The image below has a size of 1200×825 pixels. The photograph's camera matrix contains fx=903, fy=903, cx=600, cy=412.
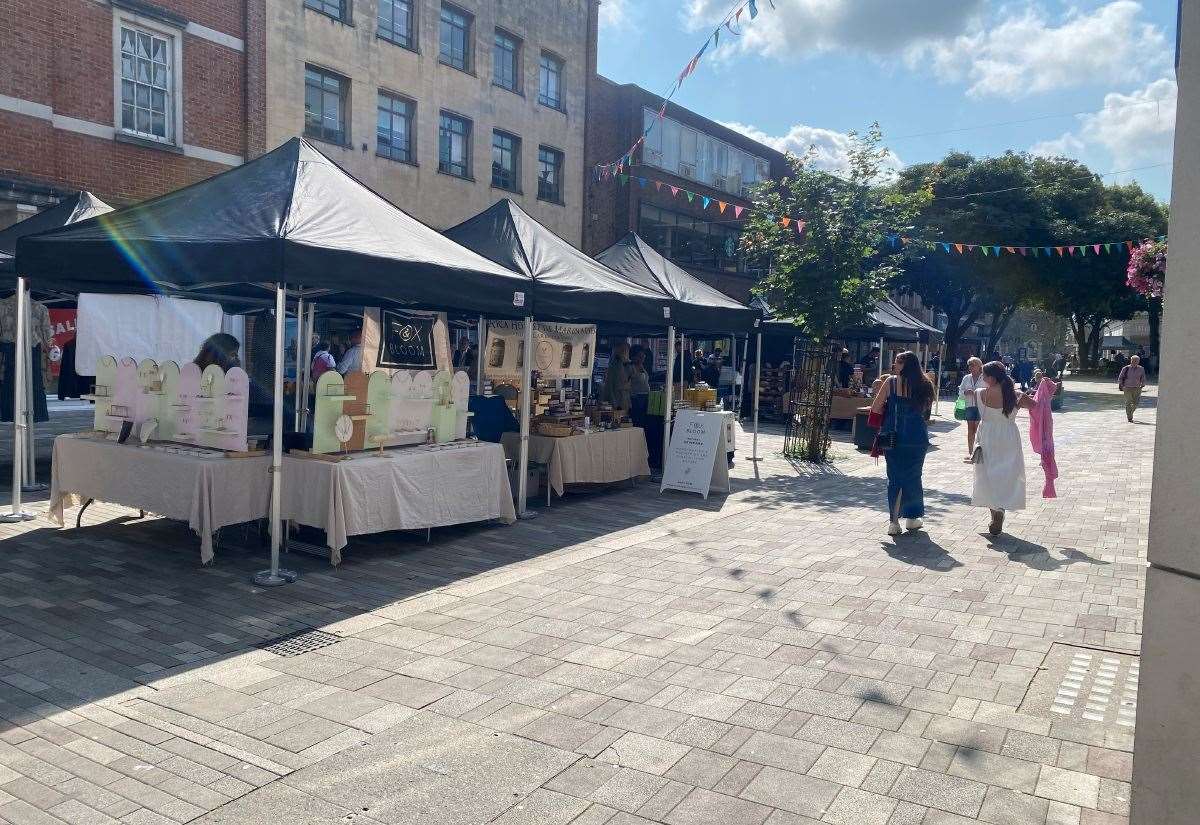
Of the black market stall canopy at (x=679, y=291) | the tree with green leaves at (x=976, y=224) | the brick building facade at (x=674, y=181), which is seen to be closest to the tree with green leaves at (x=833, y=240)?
the black market stall canopy at (x=679, y=291)

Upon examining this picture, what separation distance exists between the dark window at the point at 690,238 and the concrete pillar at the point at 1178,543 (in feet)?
90.0

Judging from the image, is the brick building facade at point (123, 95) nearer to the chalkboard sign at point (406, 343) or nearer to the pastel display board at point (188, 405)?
the pastel display board at point (188, 405)

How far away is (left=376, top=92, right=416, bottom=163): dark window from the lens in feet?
67.1

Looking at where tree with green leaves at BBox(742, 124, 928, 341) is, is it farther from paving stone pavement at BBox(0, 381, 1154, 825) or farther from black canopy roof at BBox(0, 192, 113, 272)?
black canopy roof at BBox(0, 192, 113, 272)

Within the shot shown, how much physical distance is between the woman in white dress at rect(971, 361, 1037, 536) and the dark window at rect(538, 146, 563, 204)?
18.5 m

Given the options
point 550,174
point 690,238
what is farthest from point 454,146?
point 690,238

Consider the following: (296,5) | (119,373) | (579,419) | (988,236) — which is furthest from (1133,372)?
(119,373)

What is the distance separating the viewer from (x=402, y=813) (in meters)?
3.33

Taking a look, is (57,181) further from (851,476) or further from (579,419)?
(851,476)

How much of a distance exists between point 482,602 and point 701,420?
5291mm

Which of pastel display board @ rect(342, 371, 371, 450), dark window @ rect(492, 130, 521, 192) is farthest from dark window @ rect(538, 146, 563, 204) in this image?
pastel display board @ rect(342, 371, 371, 450)

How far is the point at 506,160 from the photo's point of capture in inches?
944

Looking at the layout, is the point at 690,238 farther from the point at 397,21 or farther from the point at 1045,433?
the point at 1045,433

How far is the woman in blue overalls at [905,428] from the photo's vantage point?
818cm
